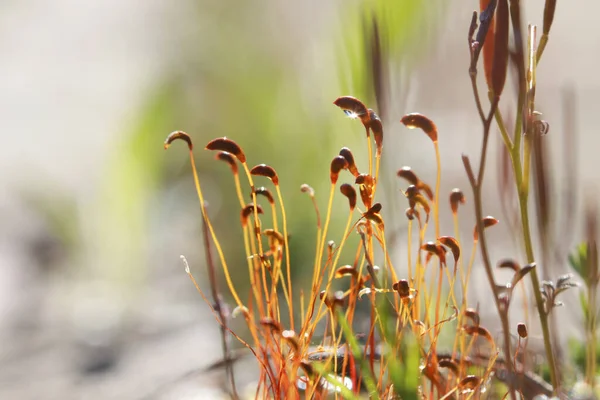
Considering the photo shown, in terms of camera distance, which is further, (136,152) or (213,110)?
(213,110)

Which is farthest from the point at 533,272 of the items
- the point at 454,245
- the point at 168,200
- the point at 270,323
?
the point at 168,200

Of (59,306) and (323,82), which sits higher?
(323,82)

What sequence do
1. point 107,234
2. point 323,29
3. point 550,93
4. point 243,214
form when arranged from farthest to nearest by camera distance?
point 550,93 → point 107,234 → point 323,29 → point 243,214

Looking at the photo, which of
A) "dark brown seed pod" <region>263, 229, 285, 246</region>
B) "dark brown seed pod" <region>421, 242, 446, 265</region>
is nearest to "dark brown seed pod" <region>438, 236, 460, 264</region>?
"dark brown seed pod" <region>421, 242, 446, 265</region>

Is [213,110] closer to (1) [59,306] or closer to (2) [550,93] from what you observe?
(1) [59,306]

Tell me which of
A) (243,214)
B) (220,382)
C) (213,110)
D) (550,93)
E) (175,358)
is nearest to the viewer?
(243,214)

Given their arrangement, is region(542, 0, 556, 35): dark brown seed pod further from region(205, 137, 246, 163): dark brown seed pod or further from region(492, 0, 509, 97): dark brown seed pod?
region(205, 137, 246, 163): dark brown seed pod

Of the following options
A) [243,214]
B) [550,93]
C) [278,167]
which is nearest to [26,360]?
[278,167]
